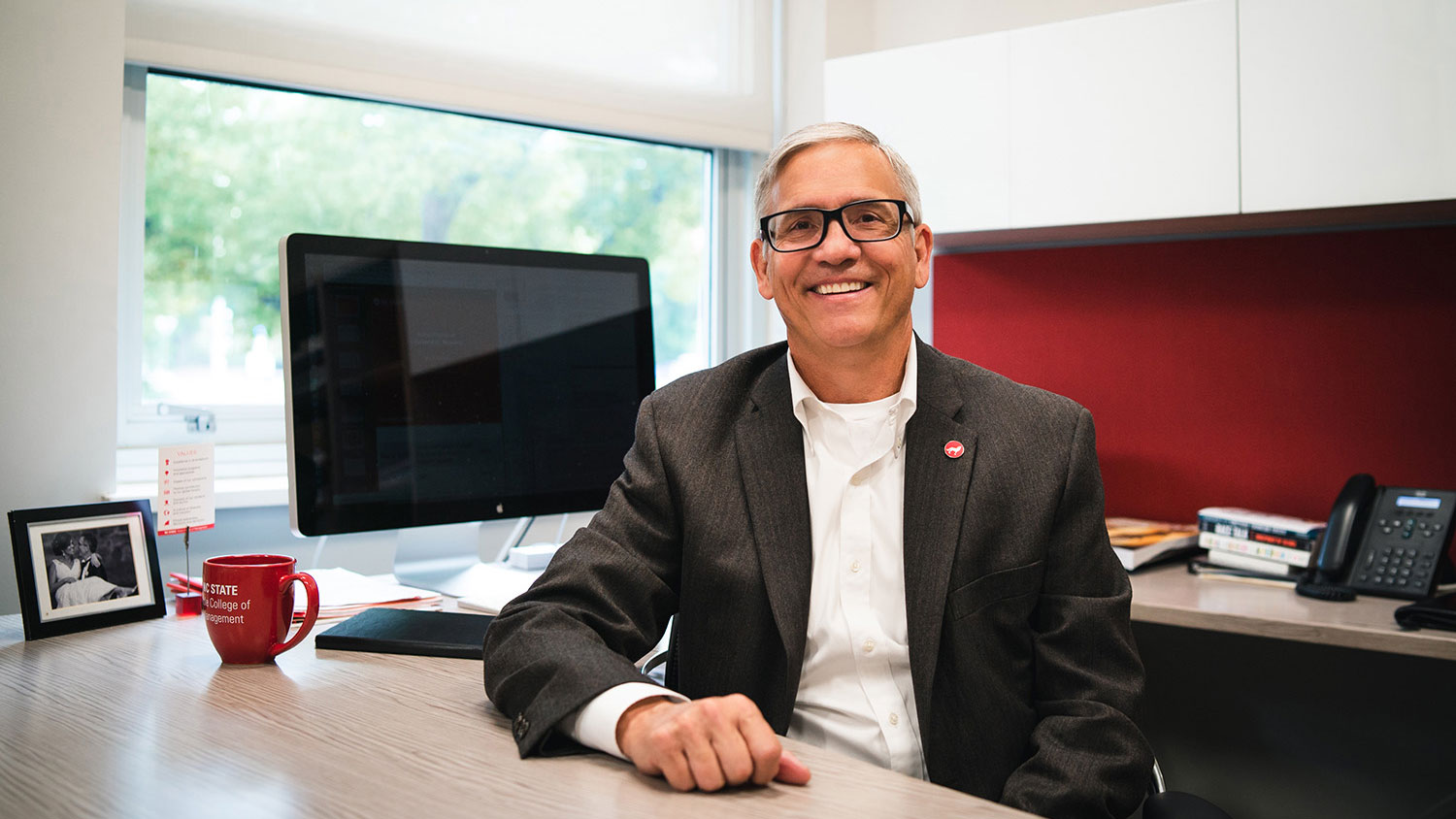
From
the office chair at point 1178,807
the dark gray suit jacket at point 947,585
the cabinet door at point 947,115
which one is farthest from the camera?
the cabinet door at point 947,115

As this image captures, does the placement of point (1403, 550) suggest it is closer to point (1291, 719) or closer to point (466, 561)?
point (1291, 719)

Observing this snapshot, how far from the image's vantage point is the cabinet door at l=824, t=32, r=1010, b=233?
242 cm

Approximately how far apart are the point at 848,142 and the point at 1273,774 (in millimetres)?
2011

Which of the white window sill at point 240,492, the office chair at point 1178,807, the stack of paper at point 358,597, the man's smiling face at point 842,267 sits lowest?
the office chair at point 1178,807

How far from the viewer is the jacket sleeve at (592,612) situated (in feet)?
3.31

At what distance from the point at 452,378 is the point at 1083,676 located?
116cm

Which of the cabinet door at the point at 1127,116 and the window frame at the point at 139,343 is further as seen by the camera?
the window frame at the point at 139,343

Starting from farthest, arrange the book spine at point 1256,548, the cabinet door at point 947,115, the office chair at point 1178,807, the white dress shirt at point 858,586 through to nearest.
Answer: the cabinet door at point 947,115, the book spine at point 1256,548, the white dress shirt at point 858,586, the office chair at point 1178,807

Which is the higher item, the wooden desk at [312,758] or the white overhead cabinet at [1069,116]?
the white overhead cabinet at [1069,116]

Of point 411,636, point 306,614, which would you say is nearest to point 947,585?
point 411,636

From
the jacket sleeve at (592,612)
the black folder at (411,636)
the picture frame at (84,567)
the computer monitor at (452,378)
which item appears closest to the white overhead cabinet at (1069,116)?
the computer monitor at (452,378)

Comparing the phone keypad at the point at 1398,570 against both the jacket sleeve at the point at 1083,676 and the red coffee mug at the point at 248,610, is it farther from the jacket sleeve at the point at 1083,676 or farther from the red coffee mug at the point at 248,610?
the red coffee mug at the point at 248,610

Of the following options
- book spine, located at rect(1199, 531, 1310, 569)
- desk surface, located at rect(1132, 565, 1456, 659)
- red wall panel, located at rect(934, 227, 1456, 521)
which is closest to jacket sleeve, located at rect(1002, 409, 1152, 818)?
desk surface, located at rect(1132, 565, 1456, 659)

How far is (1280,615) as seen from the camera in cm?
179
